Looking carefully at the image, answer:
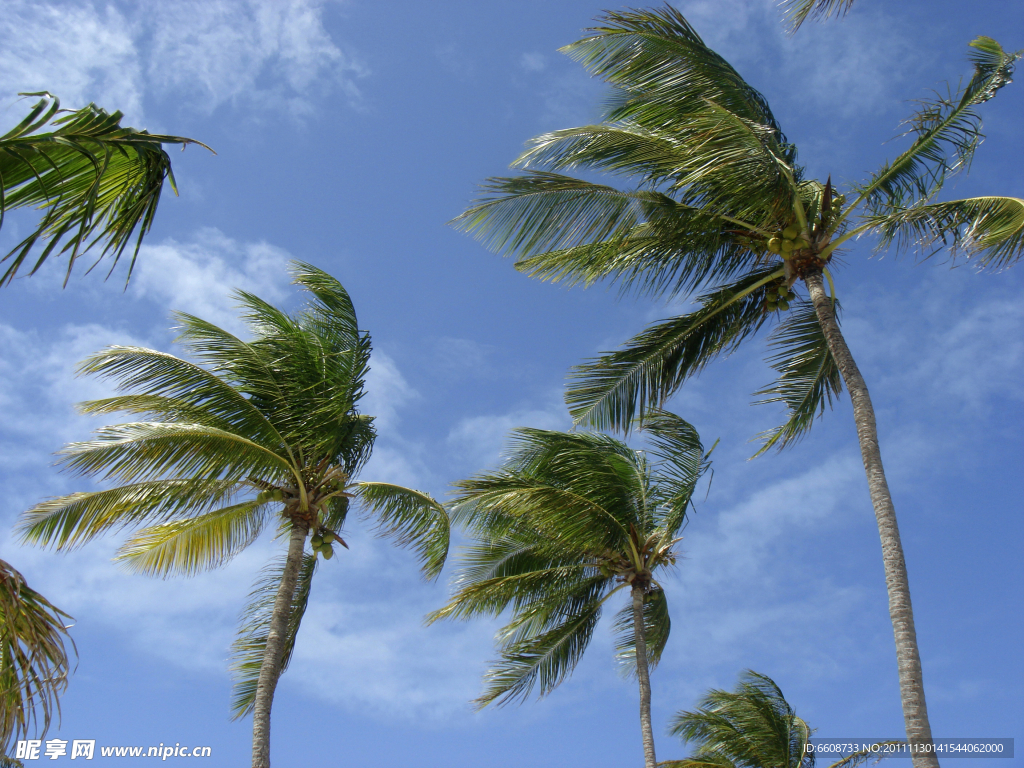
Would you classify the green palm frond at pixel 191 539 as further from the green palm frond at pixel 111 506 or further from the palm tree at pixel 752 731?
the palm tree at pixel 752 731

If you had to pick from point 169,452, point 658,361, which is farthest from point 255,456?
point 658,361

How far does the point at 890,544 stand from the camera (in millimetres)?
7668

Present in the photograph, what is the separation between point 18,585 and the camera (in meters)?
3.40

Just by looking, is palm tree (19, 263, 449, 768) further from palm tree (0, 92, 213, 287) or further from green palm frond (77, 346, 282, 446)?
palm tree (0, 92, 213, 287)

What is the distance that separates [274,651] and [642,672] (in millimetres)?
5855

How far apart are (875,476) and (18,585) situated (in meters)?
7.32

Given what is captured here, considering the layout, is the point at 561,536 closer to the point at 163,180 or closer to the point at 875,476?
the point at 875,476

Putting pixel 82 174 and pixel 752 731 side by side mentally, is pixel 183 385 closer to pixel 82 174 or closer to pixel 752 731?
pixel 82 174

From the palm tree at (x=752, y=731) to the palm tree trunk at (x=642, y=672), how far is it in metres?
4.14

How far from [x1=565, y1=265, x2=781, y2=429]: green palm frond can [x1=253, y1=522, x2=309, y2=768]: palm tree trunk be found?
13.2 ft

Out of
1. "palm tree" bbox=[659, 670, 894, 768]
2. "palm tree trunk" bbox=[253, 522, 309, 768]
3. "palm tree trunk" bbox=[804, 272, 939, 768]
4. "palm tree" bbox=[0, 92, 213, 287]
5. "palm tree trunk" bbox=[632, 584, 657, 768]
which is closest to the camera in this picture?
"palm tree" bbox=[0, 92, 213, 287]

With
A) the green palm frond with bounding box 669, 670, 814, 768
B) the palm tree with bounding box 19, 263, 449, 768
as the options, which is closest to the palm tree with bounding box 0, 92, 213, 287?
the palm tree with bounding box 19, 263, 449, 768

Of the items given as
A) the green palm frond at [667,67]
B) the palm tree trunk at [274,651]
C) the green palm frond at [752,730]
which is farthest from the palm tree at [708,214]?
the green palm frond at [752,730]

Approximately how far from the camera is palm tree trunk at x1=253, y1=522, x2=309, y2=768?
9.30 meters
